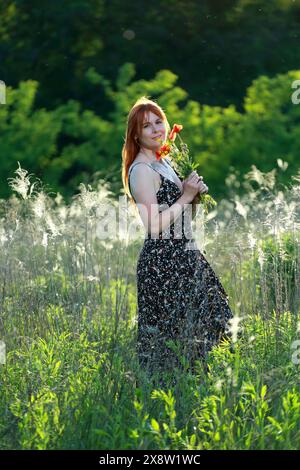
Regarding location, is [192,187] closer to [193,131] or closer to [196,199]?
[196,199]

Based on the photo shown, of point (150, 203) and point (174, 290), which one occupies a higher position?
point (150, 203)

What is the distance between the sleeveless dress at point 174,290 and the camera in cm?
387

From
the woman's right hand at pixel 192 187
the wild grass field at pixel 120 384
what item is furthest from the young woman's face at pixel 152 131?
the wild grass field at pixel 120 384

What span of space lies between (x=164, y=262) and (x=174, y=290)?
0.14 meters

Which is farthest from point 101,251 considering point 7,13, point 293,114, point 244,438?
point 7,13

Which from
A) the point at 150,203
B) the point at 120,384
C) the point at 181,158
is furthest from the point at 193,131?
the point at 120,384

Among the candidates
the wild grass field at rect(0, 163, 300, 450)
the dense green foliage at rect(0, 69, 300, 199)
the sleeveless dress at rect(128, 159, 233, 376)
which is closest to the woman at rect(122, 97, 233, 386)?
the sleeveless dress at rect(128, 159, 233, 376)

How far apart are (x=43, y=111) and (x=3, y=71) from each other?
3024mm

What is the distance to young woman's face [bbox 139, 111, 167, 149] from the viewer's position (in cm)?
386

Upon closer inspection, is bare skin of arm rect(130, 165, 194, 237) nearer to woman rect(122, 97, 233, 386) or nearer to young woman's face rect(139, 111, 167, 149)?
woman rect(122, 97, 233, 386)

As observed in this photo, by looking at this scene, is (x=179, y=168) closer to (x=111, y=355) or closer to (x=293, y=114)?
(x=111, y=355)

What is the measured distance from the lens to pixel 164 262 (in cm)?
392

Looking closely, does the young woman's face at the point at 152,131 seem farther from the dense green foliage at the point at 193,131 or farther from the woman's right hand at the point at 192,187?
the dense green foliage at the point at 193,131

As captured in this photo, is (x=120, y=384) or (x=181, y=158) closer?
(x=120, y=384)
